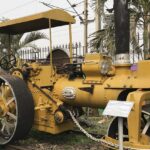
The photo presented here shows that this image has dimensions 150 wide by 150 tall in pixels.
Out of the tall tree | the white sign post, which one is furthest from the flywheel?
the tall tree

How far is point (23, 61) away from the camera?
8.67 meters

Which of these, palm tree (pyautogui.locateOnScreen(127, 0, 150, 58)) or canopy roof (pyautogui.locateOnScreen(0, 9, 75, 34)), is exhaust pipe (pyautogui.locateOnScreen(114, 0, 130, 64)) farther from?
palm tree (pyautogui.locateOnScreen(127, 0, 150, 58))

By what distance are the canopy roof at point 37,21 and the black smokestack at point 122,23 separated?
938 millimetres

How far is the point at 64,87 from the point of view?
773 cm

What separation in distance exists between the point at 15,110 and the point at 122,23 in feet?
8.31

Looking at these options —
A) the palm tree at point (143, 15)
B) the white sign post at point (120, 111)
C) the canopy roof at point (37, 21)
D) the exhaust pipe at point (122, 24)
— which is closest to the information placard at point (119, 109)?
the white sign post at point (120, 111)

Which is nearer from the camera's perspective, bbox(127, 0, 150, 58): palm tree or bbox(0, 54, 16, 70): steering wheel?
bbox(0, 54, 16, 70): steering wheel

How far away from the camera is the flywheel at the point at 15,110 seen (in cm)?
759

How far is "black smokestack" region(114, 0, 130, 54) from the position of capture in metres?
7.84

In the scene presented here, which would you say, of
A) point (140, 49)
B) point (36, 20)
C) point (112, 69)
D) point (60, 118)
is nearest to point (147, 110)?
point (112, 69)

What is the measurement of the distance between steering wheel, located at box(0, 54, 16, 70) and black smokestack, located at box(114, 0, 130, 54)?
220 centimetres

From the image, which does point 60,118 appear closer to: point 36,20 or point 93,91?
point 93,91

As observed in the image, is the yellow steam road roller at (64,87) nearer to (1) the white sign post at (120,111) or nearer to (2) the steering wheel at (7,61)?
(2) the steering wheel at (7,61)

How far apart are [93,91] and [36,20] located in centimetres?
195
